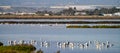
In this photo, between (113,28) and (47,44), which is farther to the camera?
(113,28)

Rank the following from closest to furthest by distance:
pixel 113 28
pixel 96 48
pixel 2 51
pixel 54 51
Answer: pixel 2 51 → pixel 54 51 → pixel 96 48 → pixel 113 28

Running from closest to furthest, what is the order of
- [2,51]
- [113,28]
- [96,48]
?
[2,51], [96,48], [113,28]

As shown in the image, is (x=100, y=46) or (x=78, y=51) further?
(x=100, y=46)

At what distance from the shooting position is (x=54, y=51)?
25.7 metres

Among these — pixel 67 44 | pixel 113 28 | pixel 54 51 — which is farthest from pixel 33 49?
pixel 113 28

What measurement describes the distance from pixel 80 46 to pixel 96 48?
87 cm

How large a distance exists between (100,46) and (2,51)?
5.81 meters

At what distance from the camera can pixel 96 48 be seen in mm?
27484

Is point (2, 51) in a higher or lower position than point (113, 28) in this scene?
higher

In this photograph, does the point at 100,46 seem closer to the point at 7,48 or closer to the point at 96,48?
the point at 96,48

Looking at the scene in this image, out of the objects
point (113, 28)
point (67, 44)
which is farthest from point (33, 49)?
point (113, 28)

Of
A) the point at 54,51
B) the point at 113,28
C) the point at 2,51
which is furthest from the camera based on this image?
the point at 113,28

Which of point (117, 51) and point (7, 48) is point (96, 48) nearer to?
point (117, 51)

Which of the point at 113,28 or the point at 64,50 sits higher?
the point at 64,50
